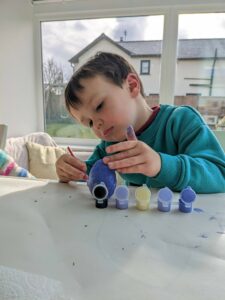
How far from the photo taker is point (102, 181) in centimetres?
47

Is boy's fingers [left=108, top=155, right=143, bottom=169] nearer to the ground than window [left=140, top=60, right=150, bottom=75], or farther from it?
nearer to the ground

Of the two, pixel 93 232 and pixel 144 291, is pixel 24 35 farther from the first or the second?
pixel 144 291

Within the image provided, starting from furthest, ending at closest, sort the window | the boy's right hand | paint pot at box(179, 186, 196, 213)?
1. the window
2. the boy's right hand
3. paint pot at box(179, 186, 196, 213)

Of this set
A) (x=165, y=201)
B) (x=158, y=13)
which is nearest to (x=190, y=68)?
(x=158, y=13)

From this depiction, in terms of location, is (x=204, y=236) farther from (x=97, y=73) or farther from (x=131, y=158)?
(x=97, y=73)

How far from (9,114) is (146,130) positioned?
4.26 feet

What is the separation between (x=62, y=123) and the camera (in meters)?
2.06

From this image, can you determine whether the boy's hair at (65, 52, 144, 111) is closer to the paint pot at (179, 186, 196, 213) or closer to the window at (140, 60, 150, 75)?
the paint pot at (179, 186, 196, 213)

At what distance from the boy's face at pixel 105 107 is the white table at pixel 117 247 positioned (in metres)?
0.22

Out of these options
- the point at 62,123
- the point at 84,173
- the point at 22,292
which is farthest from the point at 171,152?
the point at 62,123

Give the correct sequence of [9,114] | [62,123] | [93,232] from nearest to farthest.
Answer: [93,232] < [9,114] < [62,123]

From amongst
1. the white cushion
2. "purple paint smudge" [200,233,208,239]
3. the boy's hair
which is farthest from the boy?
the white cushion

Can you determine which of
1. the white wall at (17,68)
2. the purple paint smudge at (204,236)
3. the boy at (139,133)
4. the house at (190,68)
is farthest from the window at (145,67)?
the purple paint smudge at (204,236)

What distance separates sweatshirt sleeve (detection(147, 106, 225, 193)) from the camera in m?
0.50
